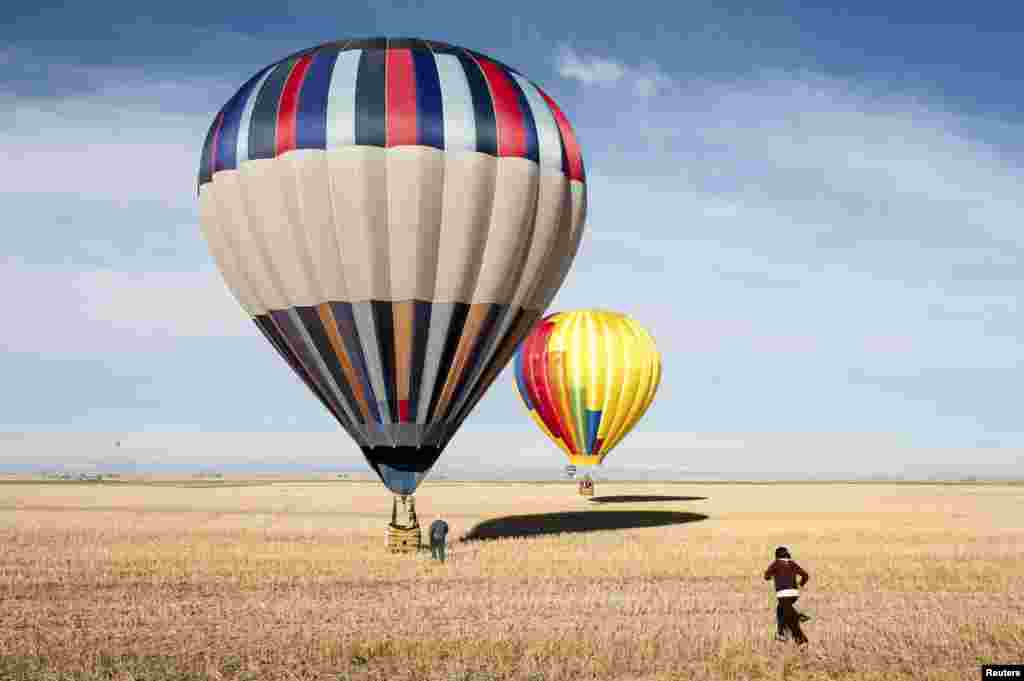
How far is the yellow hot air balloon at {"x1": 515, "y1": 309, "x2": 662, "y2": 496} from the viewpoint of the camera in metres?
53.1

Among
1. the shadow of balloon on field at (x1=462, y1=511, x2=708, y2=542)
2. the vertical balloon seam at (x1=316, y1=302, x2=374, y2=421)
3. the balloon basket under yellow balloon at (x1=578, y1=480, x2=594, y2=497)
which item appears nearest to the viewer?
the vertical balloon seam at (x1=316, y1=302, x2=374, y2=421)

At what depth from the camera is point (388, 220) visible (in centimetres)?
2820

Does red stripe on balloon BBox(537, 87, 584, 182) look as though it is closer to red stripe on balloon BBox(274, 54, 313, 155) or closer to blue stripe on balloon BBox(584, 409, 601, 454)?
red stripe on balloon BBox(274, 54, 313, 155)

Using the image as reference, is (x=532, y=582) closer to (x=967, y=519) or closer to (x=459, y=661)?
(x=459, y=661)

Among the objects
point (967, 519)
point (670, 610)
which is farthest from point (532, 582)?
point (967, 519)

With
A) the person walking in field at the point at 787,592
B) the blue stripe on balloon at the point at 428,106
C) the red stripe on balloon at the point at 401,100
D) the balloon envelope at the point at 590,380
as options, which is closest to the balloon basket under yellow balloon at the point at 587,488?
the balloon envelope at the point at 590,380

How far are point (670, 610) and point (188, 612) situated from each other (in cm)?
930

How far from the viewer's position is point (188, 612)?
66.8 feet

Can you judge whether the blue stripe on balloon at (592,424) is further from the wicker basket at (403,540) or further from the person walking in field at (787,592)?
the person walking in field at (787,592)

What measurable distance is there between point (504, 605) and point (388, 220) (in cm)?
1160

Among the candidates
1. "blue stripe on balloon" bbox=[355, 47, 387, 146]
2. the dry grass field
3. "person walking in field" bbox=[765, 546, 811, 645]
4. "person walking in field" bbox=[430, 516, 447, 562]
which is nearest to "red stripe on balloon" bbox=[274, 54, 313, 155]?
"blue stripe on balloon" bbox=[355, 47, 387, 146]

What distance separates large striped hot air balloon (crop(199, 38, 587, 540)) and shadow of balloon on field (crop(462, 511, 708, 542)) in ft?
27.3

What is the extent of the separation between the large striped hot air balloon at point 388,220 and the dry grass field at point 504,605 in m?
4.85

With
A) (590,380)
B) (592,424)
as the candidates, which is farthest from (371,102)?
(592,424)
